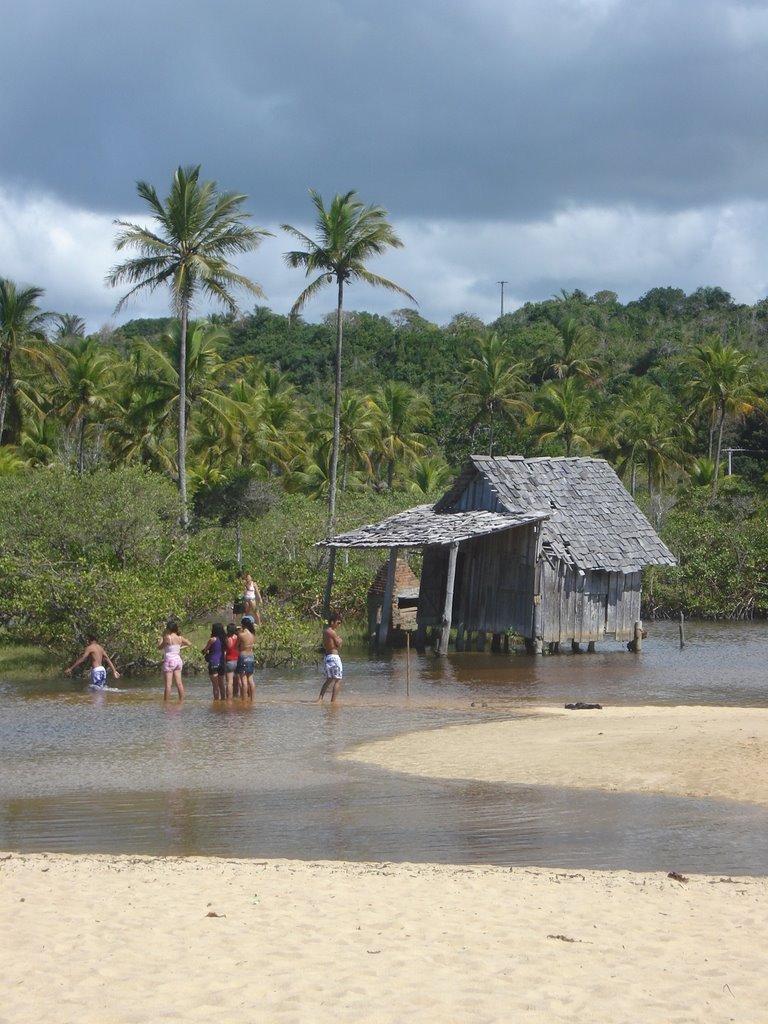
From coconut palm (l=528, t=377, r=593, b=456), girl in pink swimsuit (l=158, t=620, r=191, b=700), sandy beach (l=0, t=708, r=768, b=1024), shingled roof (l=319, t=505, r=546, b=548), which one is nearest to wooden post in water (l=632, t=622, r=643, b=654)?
shingled roof (l=319, t=505, r=546, b=548)

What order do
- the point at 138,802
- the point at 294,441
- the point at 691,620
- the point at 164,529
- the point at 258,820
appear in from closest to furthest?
the point at 258,820 < the point at 138,802 < the point at 164,529 < the point at 691,620 < the point at 294,441

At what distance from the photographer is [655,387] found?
199ft

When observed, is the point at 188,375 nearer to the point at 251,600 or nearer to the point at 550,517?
the point at 251,600

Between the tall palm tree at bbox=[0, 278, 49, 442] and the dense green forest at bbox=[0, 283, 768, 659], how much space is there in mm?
153

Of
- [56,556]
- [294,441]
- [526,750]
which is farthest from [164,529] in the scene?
[294,441]

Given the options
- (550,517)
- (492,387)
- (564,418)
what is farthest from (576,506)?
(492,387)

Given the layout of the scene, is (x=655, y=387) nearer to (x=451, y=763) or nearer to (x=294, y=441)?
(x=294, y=441)

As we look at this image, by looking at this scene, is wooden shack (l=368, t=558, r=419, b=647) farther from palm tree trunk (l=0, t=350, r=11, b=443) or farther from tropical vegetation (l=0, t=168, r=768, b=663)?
palm tree trunk (l=0, t=350, r=11, b=443)

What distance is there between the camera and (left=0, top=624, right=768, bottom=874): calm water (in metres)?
Result: 10.7

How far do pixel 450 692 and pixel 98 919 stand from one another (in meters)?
13.6

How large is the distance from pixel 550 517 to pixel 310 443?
2941 centimetres

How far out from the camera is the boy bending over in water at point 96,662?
20.9 meters

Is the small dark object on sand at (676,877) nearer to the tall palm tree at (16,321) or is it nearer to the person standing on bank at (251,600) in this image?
the person standing on bank at (251,600)

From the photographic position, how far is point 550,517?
2667cm
